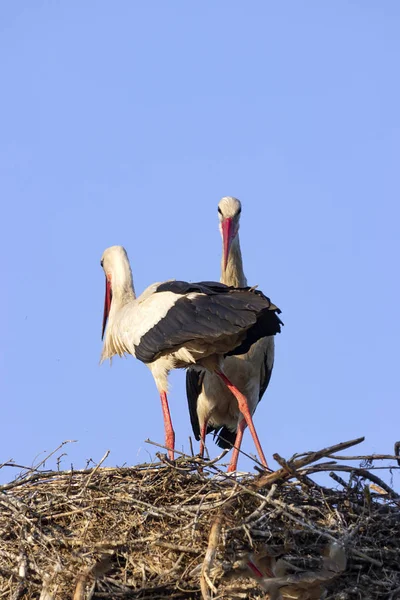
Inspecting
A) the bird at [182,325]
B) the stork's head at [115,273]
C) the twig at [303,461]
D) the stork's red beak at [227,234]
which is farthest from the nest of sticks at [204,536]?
the stork's red beak at [227,234]

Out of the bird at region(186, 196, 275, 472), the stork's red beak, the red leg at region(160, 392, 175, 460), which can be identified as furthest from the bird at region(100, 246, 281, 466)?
the stork's red beak

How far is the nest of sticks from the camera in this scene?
6.00 meters

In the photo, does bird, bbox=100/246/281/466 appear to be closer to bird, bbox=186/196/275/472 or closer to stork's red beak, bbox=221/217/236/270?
→ bird, bbox=186/196/275/472

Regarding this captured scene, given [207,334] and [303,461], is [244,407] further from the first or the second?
[303,461]

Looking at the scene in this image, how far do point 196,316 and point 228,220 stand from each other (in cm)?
200

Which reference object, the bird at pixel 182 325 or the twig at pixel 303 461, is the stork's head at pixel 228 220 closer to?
the bird at pixel 182 325

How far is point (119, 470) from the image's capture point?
6.73 metres

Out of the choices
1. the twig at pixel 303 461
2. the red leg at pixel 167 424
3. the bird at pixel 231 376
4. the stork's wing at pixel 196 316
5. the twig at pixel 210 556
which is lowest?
the twig at pixel 210 556

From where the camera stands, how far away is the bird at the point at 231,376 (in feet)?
30.1

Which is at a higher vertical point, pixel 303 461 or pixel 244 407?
pixel 244 407

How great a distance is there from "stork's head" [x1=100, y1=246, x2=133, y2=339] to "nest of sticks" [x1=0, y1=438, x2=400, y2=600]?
2499 mm

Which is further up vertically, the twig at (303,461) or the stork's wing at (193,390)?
the stork's wing at (193,390)

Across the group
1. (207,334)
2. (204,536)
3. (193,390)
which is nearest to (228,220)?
(193,390)

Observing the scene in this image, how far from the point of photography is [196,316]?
7.62 meters
